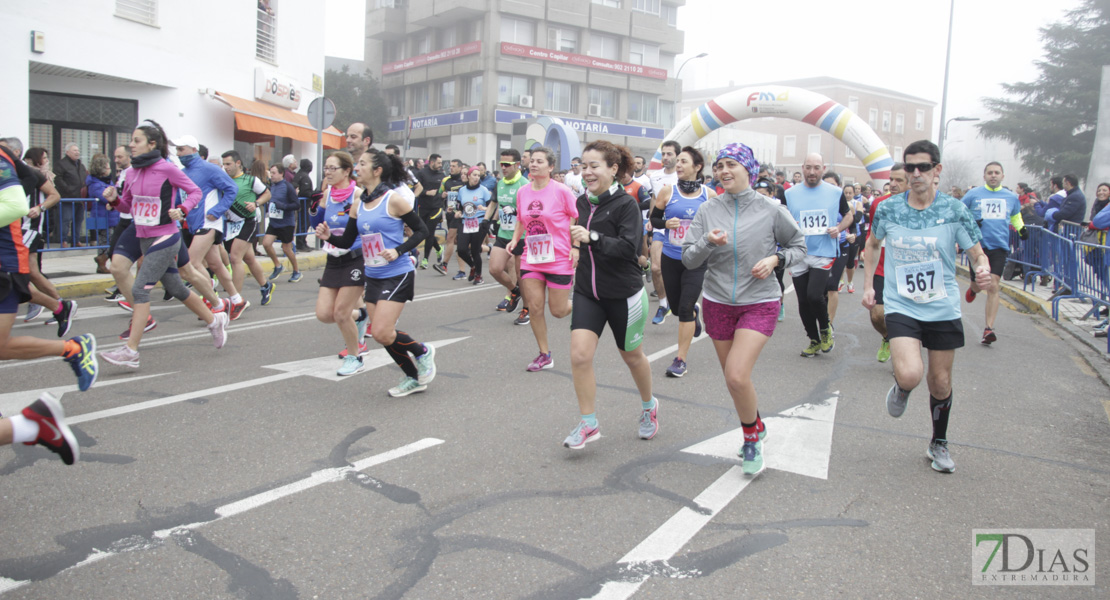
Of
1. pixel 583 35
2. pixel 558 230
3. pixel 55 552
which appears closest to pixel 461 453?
pixel 55 552

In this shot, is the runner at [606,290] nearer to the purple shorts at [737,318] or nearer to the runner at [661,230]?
the purple shorts at [737,318]

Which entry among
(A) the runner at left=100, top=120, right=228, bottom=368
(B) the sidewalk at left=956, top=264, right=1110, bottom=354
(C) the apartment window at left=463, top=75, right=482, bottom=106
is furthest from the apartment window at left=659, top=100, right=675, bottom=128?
(A) the runner at left=100, top=120, right=228, bottom=368

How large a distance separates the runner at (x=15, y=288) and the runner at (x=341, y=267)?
166cm

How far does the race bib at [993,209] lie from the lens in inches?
358

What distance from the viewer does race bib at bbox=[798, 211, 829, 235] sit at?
25.2 ft

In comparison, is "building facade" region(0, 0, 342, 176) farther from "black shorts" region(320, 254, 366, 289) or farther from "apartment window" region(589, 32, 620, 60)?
"apartment window" region(589, 32, 620, 60)

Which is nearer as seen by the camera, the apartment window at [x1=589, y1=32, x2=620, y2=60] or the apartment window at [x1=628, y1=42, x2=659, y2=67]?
the apartment window at [x1=589, y1=32, x2=620, y2=60]

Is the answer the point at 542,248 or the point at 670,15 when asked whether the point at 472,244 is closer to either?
the point at 542,248

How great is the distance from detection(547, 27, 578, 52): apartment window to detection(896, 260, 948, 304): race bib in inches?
1899

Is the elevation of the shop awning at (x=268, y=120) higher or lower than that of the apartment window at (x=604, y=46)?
lower

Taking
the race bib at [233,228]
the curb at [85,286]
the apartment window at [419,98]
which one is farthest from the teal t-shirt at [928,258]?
the apartment window at [419,98]

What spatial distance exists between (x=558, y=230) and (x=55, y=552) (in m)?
4.27

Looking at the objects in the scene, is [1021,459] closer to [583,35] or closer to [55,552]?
[55,552]

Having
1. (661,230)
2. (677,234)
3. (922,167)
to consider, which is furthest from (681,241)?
(922,167)
